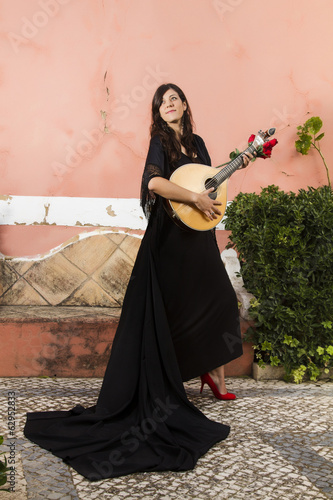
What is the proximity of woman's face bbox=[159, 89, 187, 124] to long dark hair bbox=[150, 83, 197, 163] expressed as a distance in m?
0.02

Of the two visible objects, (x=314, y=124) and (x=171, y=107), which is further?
(x=314, y=124)

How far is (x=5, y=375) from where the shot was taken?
4.12 metres

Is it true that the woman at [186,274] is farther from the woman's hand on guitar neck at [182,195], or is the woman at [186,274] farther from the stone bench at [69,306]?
the stone bench at [69,306]

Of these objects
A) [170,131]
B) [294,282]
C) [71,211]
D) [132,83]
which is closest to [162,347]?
[170,131]

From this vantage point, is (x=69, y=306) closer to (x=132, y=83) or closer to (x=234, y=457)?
(x=132, y=83)

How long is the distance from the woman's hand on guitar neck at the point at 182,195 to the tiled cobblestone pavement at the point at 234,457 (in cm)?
121

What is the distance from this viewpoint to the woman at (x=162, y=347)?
2832mm

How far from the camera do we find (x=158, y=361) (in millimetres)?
3203

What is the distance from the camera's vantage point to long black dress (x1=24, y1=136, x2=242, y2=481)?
280 centimetres

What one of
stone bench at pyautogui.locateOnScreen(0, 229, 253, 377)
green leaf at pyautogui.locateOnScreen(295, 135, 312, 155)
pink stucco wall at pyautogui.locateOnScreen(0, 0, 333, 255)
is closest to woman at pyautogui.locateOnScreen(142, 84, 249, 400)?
stone bench at pyautogui.locateOnScreen(0, 229, 253, 377)

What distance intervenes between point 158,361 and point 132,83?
8.66 feet

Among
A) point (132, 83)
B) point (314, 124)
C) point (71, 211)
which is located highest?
point (132, 83)

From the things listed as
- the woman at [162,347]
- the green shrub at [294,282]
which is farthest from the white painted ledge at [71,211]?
the woman at [162,347]

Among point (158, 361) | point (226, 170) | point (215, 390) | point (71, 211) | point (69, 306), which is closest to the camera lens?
point (158, 361)
